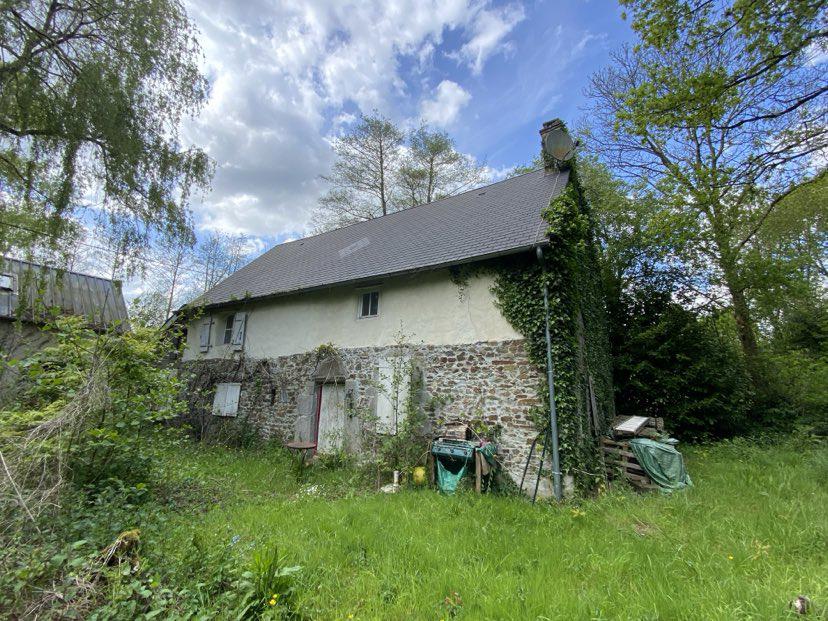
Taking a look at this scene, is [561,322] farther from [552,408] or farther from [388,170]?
[388,170]

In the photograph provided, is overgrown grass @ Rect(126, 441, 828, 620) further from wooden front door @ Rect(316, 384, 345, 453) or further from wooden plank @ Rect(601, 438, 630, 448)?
wooden front door @ Rect(316, 384, 345, 453)

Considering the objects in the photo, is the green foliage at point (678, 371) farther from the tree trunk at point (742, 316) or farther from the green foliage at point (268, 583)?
the green foliage at point (268, 583)

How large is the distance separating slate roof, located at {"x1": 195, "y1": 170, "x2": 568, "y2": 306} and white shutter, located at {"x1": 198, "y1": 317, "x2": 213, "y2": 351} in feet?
2.37

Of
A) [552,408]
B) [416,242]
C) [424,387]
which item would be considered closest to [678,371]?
[552,408]

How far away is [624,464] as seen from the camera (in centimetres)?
720

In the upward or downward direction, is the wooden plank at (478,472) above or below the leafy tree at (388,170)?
below

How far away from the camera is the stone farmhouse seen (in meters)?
7.37

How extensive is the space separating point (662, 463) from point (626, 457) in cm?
70

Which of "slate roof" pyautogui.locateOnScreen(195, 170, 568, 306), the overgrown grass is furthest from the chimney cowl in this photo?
the overgrown grass

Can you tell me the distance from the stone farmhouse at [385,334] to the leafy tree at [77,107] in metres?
2.98

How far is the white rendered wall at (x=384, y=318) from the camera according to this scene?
775cm

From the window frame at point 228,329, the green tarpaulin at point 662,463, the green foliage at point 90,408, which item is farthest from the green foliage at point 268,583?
the window frame at point 228,329

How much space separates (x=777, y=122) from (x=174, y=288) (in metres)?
26.3

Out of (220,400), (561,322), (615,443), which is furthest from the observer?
(220,400)
